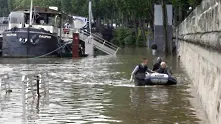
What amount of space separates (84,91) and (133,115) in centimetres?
640

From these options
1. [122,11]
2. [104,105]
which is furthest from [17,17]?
[104,105]

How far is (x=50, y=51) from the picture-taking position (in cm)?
4928

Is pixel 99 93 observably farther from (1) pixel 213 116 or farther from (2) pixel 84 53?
(2) pixel 84 53

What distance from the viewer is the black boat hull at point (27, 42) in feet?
156

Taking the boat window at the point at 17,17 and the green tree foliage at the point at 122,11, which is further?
the green tree foliage at the point at 122,11

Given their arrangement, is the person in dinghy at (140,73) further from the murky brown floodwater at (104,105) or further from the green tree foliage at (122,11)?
the green tree foliage at (122,11)

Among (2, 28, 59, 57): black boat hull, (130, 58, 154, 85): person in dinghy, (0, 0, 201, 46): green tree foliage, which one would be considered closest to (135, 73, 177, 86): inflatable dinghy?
(130, 58, 154, 85): person in dinghy

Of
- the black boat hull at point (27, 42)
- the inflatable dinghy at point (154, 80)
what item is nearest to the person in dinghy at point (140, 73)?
the inflatable dinghy at point (154, 80)

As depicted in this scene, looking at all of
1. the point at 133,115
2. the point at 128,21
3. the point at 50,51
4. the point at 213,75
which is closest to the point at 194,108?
the point at 133,115

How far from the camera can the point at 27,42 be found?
47.8 metres

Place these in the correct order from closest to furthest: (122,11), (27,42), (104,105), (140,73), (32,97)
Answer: (104,105), (32,97), (140,73), (27,42), (122,11)

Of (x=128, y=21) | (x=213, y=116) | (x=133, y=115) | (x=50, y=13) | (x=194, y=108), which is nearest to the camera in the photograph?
(x=213, y=116)

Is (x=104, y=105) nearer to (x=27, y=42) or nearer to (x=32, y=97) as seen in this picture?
(x=32, y=97)

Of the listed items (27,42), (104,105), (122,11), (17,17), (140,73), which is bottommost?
(104,105)
